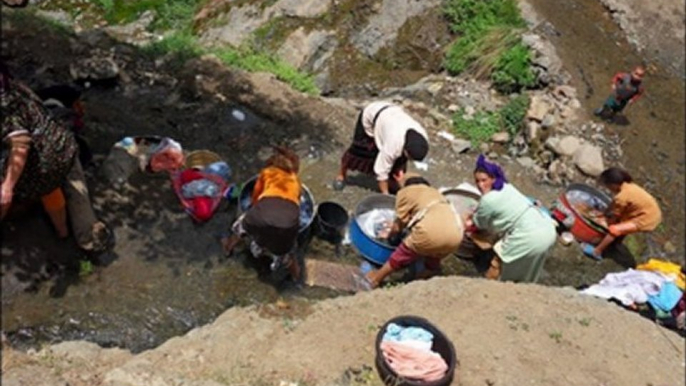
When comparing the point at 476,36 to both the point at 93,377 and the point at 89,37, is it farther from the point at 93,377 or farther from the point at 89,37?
the point at 93,377

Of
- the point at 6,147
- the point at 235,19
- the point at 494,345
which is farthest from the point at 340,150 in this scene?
the point at 235,19

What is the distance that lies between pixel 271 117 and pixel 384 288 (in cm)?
373

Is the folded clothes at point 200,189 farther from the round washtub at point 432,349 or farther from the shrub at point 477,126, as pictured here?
the shrub at point 477,126

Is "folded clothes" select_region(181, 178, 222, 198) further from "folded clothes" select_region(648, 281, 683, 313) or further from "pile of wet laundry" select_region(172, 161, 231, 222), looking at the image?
"folded clothes" select_region(648, 281, 683, 313)

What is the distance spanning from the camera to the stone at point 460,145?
938cm

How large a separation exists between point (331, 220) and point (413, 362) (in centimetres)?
Answer: 262

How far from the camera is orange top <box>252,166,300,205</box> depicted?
580 cm

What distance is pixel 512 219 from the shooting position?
6.24m

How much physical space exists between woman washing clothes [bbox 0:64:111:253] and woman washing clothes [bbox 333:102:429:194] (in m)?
3.05

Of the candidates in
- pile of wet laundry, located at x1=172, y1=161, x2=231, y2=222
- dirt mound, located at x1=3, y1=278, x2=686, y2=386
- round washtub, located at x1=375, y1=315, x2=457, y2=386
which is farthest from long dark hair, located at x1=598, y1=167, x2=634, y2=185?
pile of wet laundry, located at x1=172, y1=161, x2=231, y2=222

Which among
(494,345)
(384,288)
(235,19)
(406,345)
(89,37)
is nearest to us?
(406,345)

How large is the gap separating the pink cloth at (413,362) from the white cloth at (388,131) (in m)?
2.33

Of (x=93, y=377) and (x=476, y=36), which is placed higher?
(x=476, y=36)

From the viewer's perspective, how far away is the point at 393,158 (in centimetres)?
674
